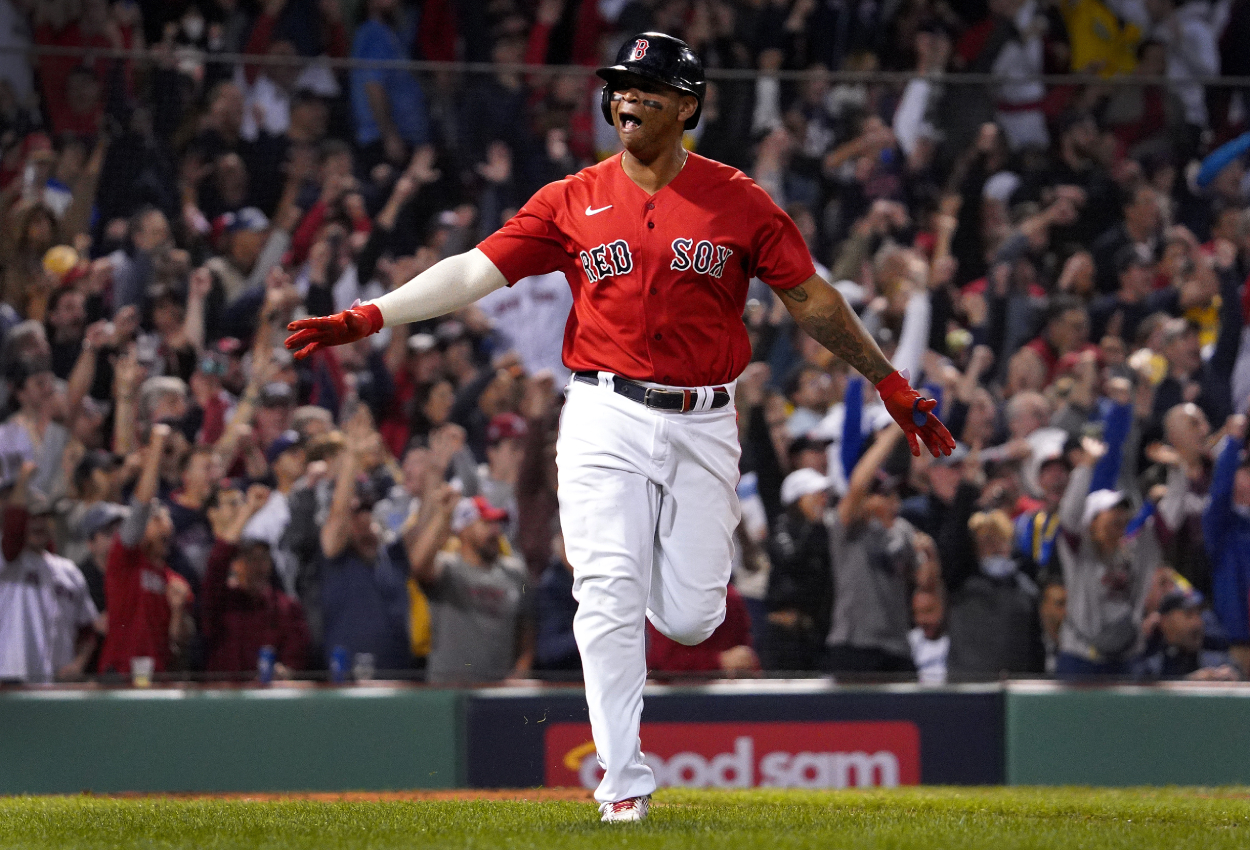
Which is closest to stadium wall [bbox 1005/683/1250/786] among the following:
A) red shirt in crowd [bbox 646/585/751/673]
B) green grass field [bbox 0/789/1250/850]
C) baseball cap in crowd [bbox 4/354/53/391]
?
red shirt in crowd [bbox 646/585/751/673]

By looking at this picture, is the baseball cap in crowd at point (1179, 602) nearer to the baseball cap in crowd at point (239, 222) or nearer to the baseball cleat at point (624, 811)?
the baseball cleat at point (624, 811)

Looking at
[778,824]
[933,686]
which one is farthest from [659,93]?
[933,686]

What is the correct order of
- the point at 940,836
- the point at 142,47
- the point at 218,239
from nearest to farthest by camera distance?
the point at 940,836, the point at 218,239, the point at 142,47

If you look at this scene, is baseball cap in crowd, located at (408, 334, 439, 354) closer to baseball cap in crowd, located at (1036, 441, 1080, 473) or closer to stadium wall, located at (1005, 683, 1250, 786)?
baseball cap in crowd, located at (1036, 441, 1080, 473)

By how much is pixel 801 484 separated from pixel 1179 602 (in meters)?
2.00

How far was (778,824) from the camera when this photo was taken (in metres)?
4.09

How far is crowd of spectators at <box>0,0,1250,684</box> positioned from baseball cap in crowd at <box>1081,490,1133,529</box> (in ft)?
0.05

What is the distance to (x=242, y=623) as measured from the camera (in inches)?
301

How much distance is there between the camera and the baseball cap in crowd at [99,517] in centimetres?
759

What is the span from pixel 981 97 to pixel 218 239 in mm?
4248

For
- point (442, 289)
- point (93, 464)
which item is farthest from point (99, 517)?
point (442, 289)

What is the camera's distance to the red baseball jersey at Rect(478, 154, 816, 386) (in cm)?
432

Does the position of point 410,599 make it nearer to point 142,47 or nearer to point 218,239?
point 218,239

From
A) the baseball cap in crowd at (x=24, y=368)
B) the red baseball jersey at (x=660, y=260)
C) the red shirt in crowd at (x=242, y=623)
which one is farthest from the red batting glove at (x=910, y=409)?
the baseball cap in crowd at (x=24, y=368)
